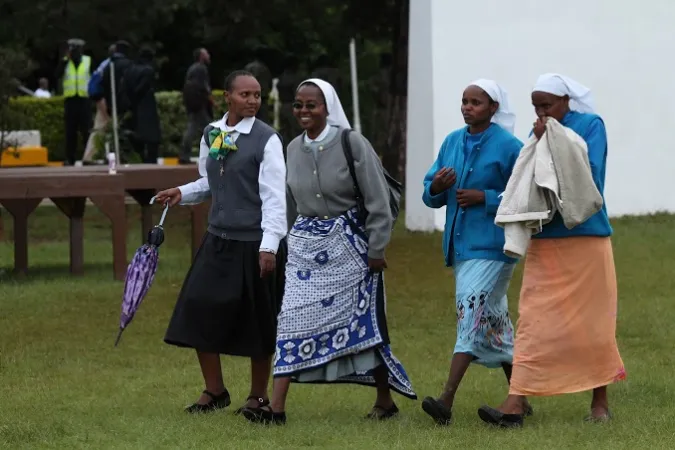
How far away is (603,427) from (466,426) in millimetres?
682

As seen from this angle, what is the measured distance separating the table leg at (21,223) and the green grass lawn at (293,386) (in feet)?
0.60

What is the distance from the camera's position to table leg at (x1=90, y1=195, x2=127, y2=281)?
46.5ft

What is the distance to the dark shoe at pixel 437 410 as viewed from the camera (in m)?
7.67

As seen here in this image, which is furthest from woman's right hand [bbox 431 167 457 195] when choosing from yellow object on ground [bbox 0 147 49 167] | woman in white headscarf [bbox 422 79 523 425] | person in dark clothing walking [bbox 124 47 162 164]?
yellow object on ground [bbox 0 147 49 167]

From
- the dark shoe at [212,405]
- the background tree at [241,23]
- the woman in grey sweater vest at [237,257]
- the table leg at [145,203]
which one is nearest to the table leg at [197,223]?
the table leg at [145,203]

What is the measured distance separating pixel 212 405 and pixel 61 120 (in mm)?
22549

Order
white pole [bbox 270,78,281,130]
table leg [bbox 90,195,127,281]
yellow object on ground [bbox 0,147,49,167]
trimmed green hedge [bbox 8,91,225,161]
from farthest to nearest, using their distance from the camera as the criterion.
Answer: trimmed green hedge [bbox 8,91,225,161], yellow object on ground [bbox 0,147,49,167], white pole [bbox 270,78,281,130], table leg [bbox 90,195,127,281]

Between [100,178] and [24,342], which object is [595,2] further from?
[24,342]

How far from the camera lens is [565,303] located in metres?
7.62

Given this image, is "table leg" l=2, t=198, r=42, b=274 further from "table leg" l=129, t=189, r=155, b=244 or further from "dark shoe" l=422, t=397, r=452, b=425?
"dark shoe" l=422, t=397, r=452, b=425

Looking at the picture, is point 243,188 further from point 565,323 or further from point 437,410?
point 565,323

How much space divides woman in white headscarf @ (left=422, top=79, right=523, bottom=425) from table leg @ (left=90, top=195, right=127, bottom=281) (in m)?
6.67

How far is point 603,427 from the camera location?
760 centimetres

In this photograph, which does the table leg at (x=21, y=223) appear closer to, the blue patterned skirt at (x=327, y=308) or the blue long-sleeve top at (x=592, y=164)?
the blue patterned skirt at (x=327, y=308)
